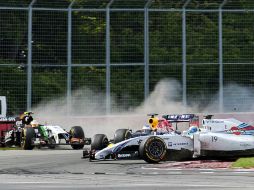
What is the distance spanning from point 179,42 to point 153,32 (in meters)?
1.09

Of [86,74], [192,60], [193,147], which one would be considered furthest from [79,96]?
[193,147]

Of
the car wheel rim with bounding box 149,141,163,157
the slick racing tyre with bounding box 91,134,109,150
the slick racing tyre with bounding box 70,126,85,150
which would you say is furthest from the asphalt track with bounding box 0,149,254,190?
the slick racing tyre with bounding box 70,126,85,150

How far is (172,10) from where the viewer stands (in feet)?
97.8

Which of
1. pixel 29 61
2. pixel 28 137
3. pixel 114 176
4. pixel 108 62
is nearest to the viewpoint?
pixel 114 176

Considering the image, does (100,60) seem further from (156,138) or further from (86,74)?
(156,138)

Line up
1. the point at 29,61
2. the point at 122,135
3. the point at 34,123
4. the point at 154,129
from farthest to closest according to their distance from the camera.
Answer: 1. the point at 29,61
2. the point at 34,123
3. the point at 122,135
4. the point at 154,129

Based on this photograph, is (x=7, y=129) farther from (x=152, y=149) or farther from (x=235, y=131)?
(x=235, y=131)

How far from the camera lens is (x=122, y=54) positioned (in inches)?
1153

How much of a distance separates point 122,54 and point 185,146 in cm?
1110

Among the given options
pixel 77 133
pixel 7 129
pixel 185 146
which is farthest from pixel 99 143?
pixel 7 129

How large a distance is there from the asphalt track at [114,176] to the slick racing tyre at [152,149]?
25 cm

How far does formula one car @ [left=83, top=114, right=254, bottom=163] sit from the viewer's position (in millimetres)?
18094

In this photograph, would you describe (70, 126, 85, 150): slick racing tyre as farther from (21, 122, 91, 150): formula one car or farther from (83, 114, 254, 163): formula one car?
(83, 114, 254, 163): formula one car

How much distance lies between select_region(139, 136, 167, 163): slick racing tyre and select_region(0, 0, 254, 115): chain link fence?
10.4 metres
